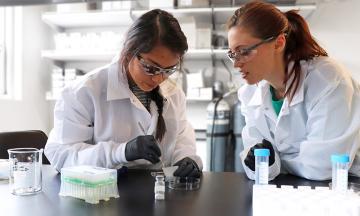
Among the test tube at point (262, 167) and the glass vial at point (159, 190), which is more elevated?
the test tube at point (262, 167)

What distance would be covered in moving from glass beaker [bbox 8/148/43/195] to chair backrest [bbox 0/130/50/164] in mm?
548

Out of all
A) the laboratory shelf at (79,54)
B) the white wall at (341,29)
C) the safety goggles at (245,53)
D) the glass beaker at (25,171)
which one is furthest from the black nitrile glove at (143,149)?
the white wall at (341,29)

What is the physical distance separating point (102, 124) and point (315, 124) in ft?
2.23

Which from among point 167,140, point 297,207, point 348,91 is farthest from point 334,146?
point 167,140

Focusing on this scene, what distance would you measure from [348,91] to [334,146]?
0.58ft

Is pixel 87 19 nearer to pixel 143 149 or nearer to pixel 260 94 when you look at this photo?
pixel 260 94

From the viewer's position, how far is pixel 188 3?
2.61 meters

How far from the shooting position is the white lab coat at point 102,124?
110 cm

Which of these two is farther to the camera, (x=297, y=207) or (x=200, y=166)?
(x=200, y=166)

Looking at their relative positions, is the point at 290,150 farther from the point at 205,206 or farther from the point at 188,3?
the point at 188,3

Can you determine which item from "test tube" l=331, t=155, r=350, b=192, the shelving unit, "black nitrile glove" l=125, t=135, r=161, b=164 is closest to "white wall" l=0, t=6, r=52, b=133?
the shelving unit

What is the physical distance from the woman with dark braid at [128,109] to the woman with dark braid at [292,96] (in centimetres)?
21

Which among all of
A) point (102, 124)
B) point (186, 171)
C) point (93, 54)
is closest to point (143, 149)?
point (186, 171)

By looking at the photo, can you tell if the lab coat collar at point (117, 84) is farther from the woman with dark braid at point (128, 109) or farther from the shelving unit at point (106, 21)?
the shelving unit at point (106, 21)
